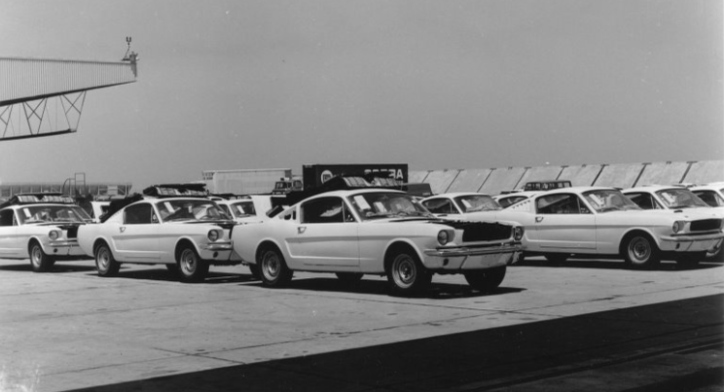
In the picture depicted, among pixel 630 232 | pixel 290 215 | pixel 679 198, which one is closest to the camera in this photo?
pixel 290 215

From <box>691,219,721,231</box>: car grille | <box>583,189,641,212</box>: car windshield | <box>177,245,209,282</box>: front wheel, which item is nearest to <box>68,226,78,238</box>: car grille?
<box>177,245,209,282</box>: front wheel

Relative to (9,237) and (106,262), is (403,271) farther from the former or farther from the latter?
(9,237)

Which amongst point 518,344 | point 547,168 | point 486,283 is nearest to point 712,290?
point 486,283

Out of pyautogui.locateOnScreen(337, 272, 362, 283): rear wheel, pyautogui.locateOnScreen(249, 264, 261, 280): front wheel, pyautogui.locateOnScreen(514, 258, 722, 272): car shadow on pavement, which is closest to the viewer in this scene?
pyautogui.locateOnScreen(337, 272, 362, 283): rear wheel

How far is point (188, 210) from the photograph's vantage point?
1644cm

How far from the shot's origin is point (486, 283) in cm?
1312

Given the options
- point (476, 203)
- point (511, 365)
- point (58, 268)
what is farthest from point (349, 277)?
point (58, 268)

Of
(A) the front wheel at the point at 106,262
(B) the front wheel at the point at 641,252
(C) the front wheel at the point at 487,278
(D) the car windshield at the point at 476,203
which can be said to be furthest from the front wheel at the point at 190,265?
(B) the front wheel at the point at 641,252

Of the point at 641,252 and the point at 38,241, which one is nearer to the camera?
the point at 641,252

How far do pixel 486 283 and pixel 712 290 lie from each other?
3.14 meters

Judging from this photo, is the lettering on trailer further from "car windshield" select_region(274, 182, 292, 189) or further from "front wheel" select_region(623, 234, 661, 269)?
"front wheel" select_region(623, 234, 661, 269)

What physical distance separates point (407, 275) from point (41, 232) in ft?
32.1

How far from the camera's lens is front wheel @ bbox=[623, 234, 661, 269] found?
15.5 m

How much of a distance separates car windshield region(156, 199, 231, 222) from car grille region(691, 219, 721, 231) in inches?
329
